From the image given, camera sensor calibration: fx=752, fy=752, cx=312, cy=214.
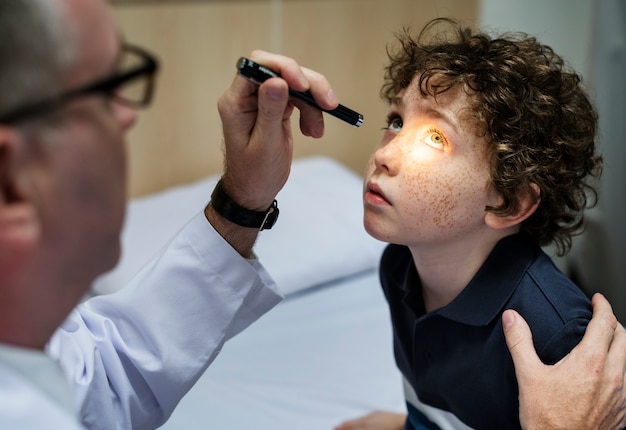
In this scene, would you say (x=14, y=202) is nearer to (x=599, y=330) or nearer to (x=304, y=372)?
(x=599, y=330)

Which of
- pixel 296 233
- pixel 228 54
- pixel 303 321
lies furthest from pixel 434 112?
pixel 228 54

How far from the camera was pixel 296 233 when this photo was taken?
7.39 feet

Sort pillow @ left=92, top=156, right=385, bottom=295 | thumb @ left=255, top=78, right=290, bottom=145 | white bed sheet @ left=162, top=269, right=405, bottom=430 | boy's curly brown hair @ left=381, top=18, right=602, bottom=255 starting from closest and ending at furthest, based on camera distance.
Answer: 1. thumb @ left=255, top=78, right=290, bottom=145
2. boy's curly brown hair @ left=381, top=18, right=602, bottom=255
3. white bed sheet @ left=162, top=269, right=405, bottom=430
4. pillow @ left=92, top=156, right=385, bottom=295

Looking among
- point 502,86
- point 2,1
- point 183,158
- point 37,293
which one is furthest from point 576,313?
point 183,158

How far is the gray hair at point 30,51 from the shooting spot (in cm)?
70

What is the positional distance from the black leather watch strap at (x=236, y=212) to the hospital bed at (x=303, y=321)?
0.54 metres

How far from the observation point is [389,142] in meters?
1.21

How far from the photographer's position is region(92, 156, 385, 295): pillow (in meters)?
2.13

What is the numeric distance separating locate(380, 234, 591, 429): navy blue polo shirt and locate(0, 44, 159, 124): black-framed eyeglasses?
0.62 meters

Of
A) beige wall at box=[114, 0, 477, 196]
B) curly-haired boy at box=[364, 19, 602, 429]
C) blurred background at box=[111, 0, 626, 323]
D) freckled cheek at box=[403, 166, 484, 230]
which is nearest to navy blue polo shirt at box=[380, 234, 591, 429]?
curly-haired boy at box=[364, 19, 602, 429]

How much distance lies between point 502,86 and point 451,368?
452 mm

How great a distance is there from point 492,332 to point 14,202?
2.43 feet

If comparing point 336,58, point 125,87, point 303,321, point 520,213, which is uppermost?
point 125,87

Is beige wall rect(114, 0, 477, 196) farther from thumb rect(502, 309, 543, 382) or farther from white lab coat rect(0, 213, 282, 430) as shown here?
thumb rect(502, 309, 543, 382)
